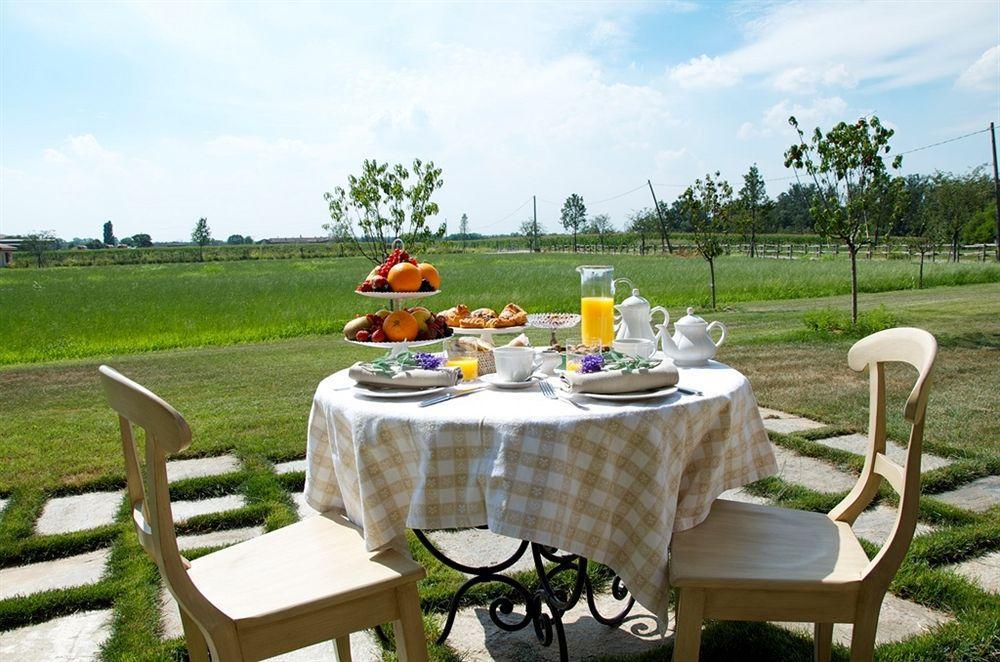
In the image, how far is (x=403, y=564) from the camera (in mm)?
1703

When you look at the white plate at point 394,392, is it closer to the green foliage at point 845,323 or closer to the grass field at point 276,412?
the grass field at point 276,412

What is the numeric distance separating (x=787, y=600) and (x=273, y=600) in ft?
3.64

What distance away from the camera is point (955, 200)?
2744 centimetres

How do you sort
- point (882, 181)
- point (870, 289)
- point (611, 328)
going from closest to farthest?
point (611, 328) → point (882, 181) → point (870, 289)

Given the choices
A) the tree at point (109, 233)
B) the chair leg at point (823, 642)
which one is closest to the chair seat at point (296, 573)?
the chair leg at point (823, 642)

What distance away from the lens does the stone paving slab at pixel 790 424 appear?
457 centimetres

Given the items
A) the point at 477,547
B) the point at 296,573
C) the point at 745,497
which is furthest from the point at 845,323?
the point at 296,573

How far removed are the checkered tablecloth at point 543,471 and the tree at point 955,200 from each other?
86.2 ft

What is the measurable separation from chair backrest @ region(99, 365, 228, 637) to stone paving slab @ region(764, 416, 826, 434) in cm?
377

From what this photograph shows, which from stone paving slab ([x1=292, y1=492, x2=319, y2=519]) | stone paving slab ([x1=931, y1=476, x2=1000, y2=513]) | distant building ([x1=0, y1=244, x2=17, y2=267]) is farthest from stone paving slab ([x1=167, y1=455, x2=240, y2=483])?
distant building ([x1=0, y1=244, x2=17, y2=267])

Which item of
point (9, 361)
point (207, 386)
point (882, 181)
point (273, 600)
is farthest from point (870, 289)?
point (273, 600)

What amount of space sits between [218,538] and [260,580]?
5.17 ft

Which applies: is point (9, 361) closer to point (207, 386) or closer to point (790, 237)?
point (207, 386)

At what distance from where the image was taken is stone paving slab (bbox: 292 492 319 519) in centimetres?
332
